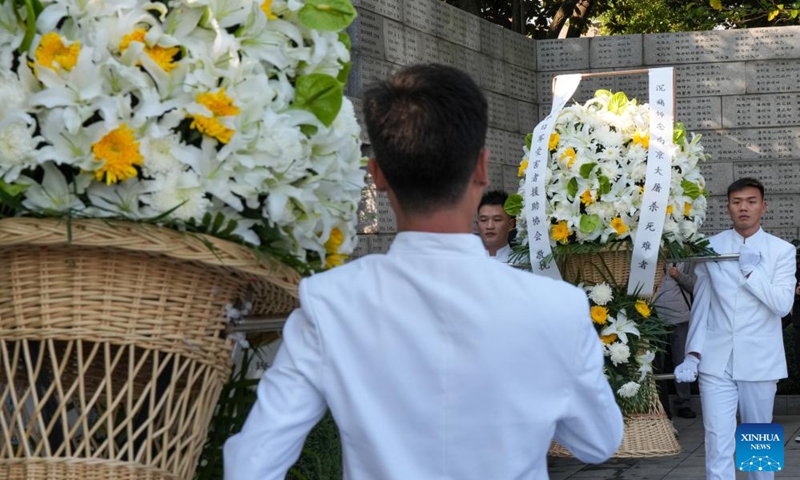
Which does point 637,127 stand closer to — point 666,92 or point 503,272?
point 666,92

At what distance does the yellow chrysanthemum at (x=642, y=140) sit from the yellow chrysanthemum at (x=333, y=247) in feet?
14.6

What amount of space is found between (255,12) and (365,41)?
293 inches

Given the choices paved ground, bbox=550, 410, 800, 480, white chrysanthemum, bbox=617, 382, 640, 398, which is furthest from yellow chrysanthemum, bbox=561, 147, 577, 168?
paved ground, bbox=550, 410, 800, 480

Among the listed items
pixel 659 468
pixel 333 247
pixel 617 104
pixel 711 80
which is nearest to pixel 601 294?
pixel 617 104

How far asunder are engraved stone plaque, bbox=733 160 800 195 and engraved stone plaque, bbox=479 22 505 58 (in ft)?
8.30

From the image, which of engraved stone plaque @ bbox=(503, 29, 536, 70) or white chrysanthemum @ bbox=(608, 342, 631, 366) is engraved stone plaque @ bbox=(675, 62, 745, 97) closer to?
engraved stone plaque @ bbox=(503, 29, 536, 70)

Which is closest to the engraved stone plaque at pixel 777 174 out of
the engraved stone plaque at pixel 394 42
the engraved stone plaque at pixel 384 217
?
the engraved stone plaque at pixel 394 42

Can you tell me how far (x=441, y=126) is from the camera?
6.51ft

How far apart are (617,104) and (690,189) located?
588mm

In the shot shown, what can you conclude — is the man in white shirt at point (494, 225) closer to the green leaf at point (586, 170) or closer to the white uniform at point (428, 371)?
the green leaf at point (586, 170)

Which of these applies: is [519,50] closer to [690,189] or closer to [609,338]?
[690,189]

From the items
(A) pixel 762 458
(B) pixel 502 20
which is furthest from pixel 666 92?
(B) pixel 502 20

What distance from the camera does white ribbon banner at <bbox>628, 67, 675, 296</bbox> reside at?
6.31m

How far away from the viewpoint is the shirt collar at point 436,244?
2004mm
